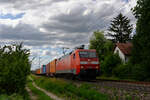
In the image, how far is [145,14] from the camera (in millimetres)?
29156

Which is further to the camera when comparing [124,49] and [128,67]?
[124,49]

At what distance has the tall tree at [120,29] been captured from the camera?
73.0 metres

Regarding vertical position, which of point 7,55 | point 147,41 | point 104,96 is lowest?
point 104,96

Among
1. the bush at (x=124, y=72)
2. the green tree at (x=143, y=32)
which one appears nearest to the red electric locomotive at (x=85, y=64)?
the green tree at (x=143, y=32)

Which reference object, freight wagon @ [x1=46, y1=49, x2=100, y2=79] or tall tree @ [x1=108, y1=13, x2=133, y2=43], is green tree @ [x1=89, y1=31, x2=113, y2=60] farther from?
freight wagon @ [x1=46, y1=49, x2=100, y2=79]

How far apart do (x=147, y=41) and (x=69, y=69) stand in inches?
378

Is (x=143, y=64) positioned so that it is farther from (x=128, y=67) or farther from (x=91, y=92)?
(x=91, y=92)

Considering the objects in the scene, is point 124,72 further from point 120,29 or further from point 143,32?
point 120,29

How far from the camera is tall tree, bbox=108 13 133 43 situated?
73000mm

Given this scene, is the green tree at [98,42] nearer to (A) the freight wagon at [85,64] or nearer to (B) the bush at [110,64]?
(B) the bush at [110,64]

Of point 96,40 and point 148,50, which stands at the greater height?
point 96,40

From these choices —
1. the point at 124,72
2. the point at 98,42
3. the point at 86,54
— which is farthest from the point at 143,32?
the point at 98,42

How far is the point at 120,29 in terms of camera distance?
73625 millimetres

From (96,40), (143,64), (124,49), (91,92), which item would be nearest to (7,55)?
(91,92)
